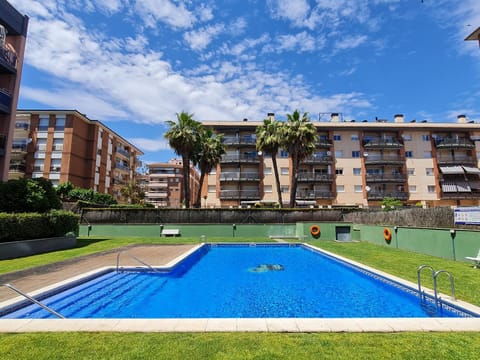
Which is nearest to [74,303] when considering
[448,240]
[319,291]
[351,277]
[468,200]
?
[319,291]

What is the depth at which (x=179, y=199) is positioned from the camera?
76062mm

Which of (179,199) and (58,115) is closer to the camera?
(58,115)

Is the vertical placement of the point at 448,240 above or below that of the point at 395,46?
below

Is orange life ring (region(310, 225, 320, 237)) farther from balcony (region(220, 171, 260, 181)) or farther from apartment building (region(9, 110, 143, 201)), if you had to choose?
apartment building (region(9, 110, 143, 201))

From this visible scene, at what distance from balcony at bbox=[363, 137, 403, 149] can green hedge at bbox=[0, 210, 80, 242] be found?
134ft

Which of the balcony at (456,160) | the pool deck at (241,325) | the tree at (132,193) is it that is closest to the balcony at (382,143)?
the balcony at (456,160)

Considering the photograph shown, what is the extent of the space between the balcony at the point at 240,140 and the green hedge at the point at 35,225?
2680 cm

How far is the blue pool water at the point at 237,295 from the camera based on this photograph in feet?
21.3

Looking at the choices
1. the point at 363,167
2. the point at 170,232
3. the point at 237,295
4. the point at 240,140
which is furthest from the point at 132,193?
the point at 237,295

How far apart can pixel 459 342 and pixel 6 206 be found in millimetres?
18960

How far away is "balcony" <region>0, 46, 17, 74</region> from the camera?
18.1 metres

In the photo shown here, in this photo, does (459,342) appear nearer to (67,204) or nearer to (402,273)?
(402,273)

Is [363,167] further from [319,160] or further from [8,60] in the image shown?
[8,60]

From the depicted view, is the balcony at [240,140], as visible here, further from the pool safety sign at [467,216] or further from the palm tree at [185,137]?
the pool safety sign at [467,216]
